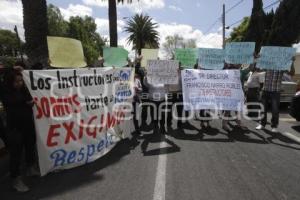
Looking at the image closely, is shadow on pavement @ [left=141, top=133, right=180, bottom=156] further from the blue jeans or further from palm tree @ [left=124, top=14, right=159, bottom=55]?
palm tree @ [left=124, top=14, right=159, bottom=55]

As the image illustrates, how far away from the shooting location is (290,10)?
22.2 meters

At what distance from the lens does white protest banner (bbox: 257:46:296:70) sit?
898 cm

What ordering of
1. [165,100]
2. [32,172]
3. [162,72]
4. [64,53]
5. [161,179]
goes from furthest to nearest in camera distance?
1. [162,72]
2. [165,100]
3. [64,53]
4. [32,172]
5. [161,179]

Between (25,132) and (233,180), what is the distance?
3.20 m

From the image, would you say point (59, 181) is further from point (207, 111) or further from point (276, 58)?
point (276, 58)

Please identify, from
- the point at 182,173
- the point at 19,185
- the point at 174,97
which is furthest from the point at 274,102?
the point at 19,185

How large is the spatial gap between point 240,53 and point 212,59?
2.57ft

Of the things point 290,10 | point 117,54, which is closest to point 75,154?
point 117,54

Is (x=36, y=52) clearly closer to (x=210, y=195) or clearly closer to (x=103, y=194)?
(x=103, y=194)

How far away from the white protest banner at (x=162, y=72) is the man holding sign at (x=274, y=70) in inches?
86.1

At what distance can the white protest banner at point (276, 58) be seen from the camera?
29.5 feet

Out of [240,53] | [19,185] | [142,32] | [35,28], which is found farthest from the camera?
[142,32]

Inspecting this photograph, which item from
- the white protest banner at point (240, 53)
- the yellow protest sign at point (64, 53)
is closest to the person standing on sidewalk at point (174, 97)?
the white protest banner at point (240, 53)

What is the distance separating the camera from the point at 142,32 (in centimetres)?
6288
